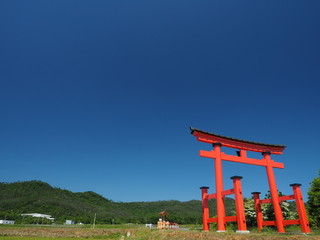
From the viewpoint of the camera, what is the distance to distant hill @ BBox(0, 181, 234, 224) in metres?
45.8

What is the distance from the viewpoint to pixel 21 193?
2694 inches

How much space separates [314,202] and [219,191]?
39.8 ft

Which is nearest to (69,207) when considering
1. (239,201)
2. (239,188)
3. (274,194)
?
(274,194)

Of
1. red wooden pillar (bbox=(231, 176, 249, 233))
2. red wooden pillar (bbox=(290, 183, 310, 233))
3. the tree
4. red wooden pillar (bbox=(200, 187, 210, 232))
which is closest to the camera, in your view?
red wooden pillar (bbox=(231, 176, 249, 233))

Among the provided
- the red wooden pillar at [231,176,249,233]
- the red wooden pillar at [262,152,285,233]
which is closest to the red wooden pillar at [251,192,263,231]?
the red wooden pillar at [262,152,285,233]

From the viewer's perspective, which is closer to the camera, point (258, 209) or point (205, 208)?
point (205, 208)

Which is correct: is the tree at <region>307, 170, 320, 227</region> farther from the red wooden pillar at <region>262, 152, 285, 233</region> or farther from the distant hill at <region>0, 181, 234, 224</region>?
the distant hill at <region>0, 181, 234, 224</region>

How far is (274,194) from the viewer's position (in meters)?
13.0

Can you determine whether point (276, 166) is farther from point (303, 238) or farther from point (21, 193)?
point (21, 193)

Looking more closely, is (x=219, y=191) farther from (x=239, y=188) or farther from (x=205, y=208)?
(x=205, y=208)

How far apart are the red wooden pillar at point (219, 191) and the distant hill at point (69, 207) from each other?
2716cm

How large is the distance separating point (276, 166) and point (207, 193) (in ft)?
17.1

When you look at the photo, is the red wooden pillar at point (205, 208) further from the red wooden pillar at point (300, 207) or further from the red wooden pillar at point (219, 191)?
the red wooden pillar at point (300, 207)

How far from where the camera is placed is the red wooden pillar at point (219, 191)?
1112cm
